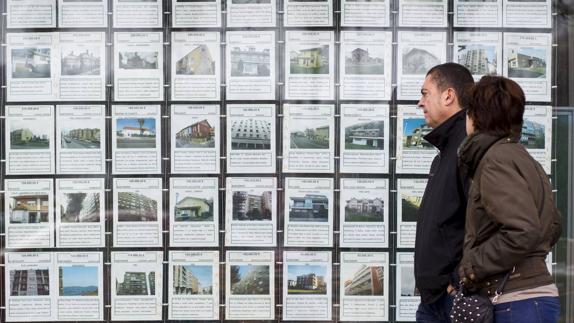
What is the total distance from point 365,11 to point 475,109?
1.94 m

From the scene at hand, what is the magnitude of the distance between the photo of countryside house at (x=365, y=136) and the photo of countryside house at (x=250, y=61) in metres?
0.67

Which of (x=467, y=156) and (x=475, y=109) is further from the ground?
(x=475, y=109)

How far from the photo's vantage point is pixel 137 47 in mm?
4703

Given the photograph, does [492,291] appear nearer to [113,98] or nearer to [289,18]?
[289,18]

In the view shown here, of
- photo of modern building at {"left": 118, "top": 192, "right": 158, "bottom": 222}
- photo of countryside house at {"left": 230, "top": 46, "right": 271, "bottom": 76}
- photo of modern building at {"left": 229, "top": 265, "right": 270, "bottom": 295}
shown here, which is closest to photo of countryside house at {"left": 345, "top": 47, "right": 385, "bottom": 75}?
photo of countryside house at {"left": 230, "top": 46, "right": 271, "bottom": 76}

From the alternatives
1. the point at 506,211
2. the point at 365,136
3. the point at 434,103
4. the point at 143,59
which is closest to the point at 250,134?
the point at 365,136

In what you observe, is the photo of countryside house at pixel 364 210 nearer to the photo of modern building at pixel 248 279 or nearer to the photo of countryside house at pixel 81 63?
the photo of modern building at pixel 248 279

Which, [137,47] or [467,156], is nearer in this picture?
[467,156]

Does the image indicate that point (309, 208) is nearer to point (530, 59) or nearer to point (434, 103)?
point (434, 103)

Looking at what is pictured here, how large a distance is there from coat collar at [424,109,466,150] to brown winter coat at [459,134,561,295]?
46 cm

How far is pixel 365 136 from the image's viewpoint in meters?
4.68

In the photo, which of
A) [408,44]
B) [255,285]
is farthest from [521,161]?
[255,285]

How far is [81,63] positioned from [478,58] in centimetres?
261

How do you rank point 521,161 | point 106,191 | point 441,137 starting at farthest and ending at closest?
point 106,191, point 441,137, point 521,161
